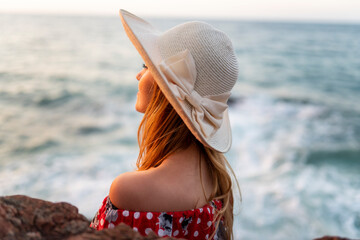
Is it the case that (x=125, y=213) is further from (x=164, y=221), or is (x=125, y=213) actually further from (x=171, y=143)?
(x=171, y=143)

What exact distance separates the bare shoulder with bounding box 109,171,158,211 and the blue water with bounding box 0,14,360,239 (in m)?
1.31

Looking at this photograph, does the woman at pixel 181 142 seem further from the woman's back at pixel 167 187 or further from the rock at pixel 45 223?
the rock at pixel 45 223

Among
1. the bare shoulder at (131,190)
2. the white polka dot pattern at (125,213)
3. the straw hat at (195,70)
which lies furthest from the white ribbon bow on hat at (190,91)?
the white polka dot pattern at (125,213)

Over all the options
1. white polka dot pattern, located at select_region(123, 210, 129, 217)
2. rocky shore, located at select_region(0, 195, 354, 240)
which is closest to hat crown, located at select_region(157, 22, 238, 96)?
white polka dot pattern, located at select_region(123, 210, 129, 217)

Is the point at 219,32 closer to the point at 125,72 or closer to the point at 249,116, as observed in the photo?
the point at 249,116

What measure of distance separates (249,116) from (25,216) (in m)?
8.63

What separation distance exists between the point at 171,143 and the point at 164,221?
0.31 m

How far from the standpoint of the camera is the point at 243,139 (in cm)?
776

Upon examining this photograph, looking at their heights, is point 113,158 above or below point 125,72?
above

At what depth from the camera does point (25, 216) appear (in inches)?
34.7

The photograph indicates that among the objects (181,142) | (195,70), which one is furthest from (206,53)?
(181,142)

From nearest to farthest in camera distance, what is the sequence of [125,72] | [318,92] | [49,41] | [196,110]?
[196,110] < [318,92] < [125,72] < [49,41]

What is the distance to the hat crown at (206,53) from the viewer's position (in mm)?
1451

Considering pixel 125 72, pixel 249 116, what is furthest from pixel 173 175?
pixel 125 72
